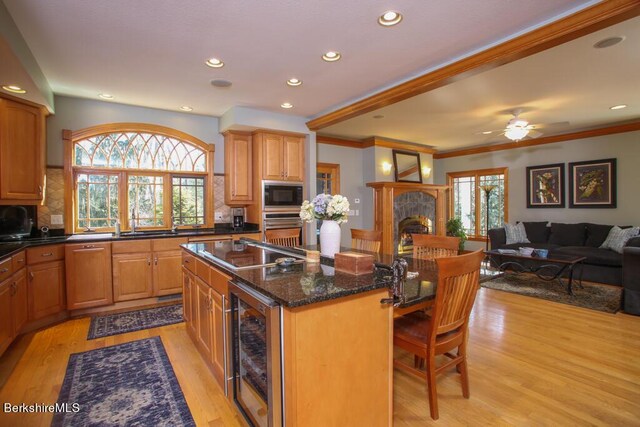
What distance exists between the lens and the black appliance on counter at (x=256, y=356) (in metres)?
1.38

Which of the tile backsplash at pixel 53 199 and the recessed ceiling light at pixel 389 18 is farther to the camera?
the tile backsplash at pixel 53 199

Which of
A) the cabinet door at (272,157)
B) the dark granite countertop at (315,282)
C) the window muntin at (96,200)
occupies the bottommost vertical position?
the dark granite countertop at (315,282)

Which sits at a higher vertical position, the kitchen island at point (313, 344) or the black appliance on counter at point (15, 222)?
the black appliance on counter at point (15, 222)

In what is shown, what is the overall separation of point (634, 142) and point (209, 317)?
723 centimetres

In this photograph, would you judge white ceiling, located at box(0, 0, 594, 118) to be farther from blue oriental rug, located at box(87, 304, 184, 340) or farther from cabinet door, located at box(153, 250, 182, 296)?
blue oriental rug, located at box(87, 304, 184, 340)

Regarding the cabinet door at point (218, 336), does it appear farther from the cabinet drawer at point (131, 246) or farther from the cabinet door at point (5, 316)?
the cabinet drawer at point (131, 246)

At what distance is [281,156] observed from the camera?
4.80m

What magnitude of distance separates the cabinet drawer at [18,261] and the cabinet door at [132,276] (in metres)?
0.82

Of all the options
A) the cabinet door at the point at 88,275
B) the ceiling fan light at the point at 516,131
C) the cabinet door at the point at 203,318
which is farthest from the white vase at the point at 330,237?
the ceiling fan light at the point at 516,131

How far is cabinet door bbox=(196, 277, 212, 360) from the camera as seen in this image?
91.0 inches

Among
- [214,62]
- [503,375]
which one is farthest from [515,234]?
[214,62]

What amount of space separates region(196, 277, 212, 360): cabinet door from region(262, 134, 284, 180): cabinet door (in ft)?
7.99

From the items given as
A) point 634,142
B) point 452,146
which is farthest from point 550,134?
point 452,146

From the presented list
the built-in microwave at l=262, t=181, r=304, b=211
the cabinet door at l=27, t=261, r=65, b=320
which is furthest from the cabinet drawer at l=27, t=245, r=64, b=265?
the built-in microwave at l=262, t=181, r=304, b=211
